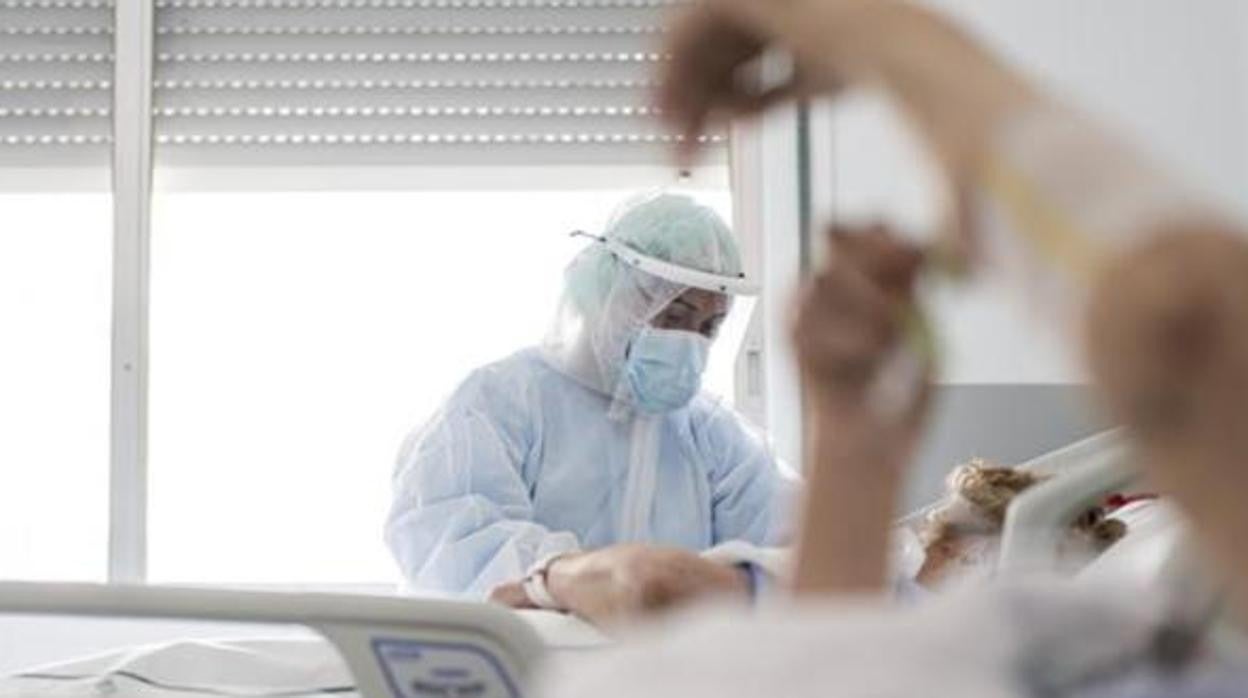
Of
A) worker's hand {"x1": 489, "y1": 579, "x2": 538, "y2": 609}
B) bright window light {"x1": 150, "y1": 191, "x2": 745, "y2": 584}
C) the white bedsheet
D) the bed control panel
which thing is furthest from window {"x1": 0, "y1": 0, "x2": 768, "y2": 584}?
the bed control panel

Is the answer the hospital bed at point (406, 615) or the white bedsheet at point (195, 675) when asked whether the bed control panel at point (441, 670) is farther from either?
the white bedsheet at point (195, 675)

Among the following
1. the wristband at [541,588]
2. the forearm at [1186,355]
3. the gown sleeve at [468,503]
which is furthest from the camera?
the gown sleeve at [468,503]

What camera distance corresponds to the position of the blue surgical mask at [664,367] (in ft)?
8.05

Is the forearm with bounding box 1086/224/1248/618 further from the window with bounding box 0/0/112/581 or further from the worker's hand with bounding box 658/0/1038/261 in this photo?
the window with bounding box 0/0/112/581

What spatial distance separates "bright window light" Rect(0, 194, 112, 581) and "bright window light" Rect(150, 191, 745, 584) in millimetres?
113

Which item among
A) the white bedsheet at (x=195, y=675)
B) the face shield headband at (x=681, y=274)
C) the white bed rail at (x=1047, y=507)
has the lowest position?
the white bedsheet at (x=195, y=675)

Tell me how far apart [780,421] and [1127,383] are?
3089 millimetres

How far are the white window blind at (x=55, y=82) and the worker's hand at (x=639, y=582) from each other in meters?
2.13

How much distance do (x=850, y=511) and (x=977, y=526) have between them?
1721 millimetres

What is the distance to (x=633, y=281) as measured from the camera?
8.10 feet

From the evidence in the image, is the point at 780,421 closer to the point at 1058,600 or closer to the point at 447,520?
the point at 447,520

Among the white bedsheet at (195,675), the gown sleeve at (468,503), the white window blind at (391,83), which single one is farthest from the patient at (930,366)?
the white window blind at (391,83)

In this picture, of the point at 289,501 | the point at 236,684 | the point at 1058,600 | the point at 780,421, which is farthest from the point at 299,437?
the point at 1058,600

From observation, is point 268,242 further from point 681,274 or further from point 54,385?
point 681,274
